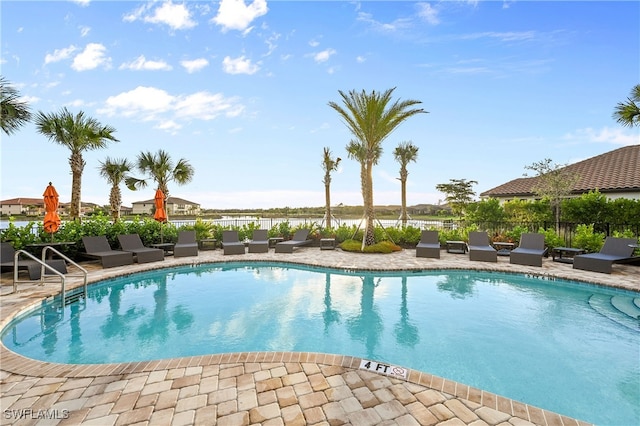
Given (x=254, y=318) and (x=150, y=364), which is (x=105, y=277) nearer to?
(x=254, y=318)

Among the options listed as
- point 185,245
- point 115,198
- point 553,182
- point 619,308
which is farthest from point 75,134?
point 553,182

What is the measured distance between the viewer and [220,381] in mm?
3236

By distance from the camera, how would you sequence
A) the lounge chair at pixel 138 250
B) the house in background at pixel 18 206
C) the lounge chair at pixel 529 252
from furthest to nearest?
the house in background at pixel 18 206
the lounge chair at pixel 138 250
the lounge chair at pixel 529 252

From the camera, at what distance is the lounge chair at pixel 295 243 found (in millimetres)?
12672

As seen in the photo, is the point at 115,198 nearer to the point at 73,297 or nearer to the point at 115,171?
the point at 115,171

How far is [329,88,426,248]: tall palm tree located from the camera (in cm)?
1266

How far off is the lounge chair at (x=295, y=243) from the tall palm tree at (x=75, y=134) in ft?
28.5

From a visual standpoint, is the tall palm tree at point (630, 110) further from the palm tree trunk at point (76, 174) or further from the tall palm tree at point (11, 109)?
the palm tree trunk at point (76, 174)

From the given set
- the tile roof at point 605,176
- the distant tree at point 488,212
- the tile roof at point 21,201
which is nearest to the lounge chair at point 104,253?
the distant tree at point 488,212

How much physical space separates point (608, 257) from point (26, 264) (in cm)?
1587

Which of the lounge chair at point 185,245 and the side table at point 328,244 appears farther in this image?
the side table at point 328,244

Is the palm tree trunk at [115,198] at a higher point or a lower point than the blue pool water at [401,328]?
higher

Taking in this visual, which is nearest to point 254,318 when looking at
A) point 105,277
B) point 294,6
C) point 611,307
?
point 105,277

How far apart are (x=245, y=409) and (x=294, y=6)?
12118mm
